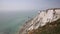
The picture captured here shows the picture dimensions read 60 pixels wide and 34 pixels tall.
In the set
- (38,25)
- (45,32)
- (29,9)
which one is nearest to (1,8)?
(29,9)

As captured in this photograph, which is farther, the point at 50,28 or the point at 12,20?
the point at 12,20

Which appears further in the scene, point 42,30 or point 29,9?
point 29,9

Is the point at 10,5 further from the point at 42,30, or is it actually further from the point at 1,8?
the point at 42,30

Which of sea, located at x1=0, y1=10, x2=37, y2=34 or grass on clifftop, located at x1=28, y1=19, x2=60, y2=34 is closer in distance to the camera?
grass on clifftop, located at x1=28, y1=19, x2=60, y2=34

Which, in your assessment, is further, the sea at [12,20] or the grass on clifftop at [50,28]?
the sea at [12,20]

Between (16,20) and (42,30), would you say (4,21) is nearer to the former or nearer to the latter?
(16,20)

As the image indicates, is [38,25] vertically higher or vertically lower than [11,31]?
higher

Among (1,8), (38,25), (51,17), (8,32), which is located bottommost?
(8,32)
